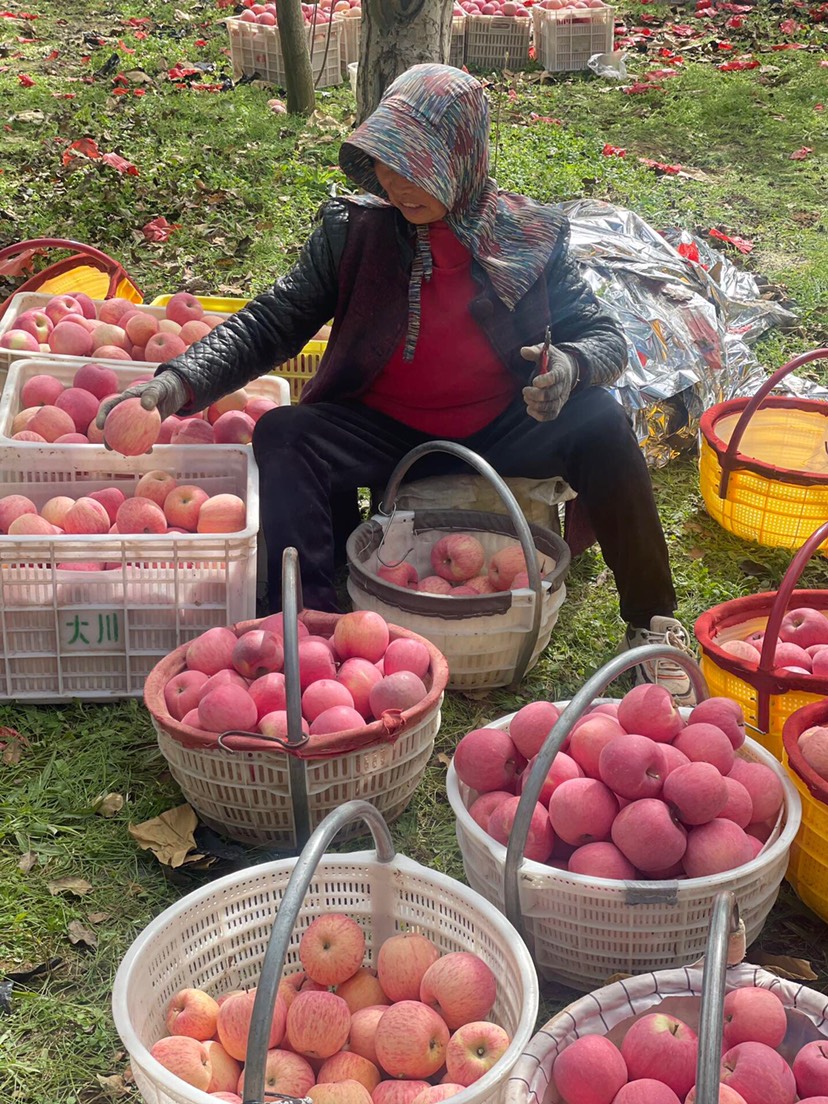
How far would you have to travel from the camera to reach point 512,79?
31.0ft

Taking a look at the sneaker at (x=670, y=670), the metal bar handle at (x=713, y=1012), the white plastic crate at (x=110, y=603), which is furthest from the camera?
the white plastic crate at (x=110, y=603)

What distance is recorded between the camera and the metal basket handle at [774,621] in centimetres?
253

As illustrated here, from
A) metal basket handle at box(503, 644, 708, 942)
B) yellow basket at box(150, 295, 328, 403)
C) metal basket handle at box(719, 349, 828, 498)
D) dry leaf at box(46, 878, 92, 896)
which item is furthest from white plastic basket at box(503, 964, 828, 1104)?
yellow basket at box(150, 295, 328, 403)

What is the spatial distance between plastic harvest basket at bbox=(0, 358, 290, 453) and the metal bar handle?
254 cm

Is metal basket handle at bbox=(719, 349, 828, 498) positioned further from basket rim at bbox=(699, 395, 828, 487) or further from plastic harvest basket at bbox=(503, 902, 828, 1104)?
plastic harvest basket at bbox=(503, 902, 828, 1104)

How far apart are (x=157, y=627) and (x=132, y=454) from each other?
1.72 ft

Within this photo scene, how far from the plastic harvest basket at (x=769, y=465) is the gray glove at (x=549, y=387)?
885mm

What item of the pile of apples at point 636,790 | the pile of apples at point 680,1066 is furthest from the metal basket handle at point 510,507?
the pile of apples at point 680,1066

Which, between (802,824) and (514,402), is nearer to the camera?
(802,824)

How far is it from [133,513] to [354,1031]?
165cm

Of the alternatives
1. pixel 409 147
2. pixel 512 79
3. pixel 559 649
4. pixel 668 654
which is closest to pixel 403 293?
pixel 409 147

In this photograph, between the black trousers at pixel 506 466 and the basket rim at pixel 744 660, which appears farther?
the black trousers at pixel 506 466

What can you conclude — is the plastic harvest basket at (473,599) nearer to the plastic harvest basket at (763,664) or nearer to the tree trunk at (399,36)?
the plastic harvest basket at (763,664)

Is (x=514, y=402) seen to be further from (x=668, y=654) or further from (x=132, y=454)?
(x=668, y=654)
